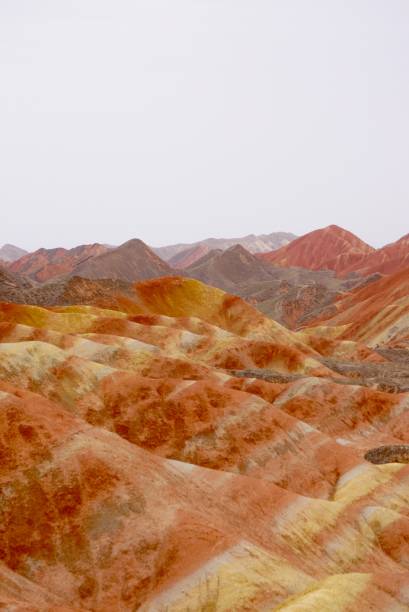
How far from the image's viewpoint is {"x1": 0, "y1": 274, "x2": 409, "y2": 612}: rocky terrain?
67.8 feet

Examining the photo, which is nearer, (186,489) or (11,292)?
(186,489)

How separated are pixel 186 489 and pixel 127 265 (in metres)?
163

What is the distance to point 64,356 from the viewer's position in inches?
1583

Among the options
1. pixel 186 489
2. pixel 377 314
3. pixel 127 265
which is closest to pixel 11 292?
pixel 377 314

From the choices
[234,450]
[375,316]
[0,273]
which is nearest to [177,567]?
[234,450]

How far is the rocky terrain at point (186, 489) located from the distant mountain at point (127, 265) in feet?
411

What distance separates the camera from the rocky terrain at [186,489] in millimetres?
20672

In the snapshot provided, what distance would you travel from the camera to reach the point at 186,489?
2638cm

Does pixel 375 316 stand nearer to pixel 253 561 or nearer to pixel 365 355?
pixel 365 355

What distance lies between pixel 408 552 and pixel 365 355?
180ft

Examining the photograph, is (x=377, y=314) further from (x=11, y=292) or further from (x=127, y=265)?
(x=127, y=265)

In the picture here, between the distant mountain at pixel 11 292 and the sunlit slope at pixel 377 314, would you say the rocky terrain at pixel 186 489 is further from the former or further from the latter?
the sunlit slope at pixel 377 314

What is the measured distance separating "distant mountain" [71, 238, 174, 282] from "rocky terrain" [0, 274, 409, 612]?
125 metres

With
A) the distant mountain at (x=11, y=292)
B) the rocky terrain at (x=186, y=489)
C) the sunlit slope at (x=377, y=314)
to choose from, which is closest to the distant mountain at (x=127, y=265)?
the sunlit slope at (x=377, y=314)
